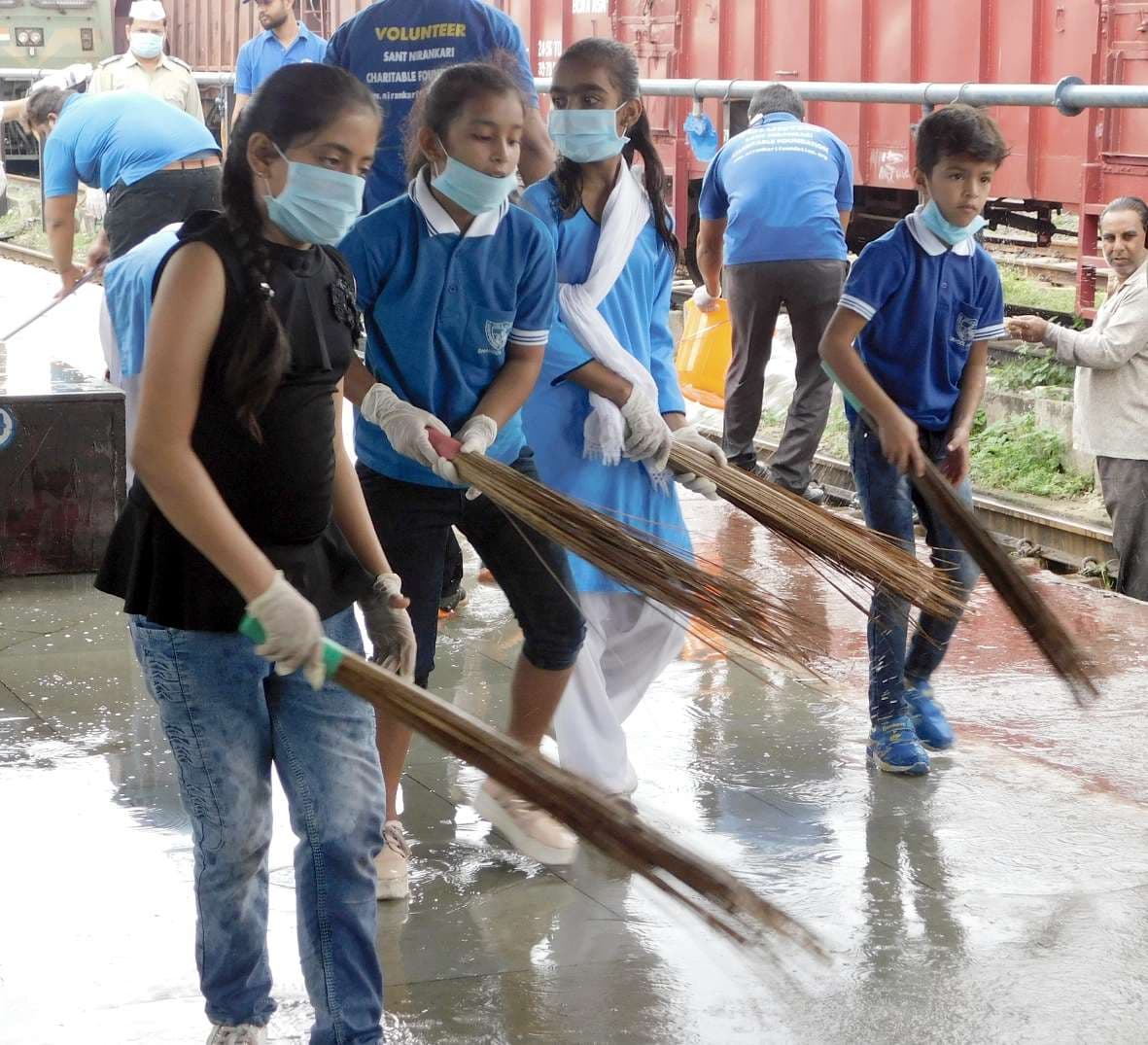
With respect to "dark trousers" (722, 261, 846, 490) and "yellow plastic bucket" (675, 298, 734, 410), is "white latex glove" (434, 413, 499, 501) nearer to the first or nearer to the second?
"dark trousers" (722, 261, 846, 490)

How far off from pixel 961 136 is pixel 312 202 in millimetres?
2087

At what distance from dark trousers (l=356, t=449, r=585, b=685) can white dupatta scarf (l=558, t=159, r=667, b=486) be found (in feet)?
1.02

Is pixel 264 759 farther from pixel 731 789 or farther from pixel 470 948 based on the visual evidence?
pixel 731 789

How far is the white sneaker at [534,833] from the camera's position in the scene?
363 cm

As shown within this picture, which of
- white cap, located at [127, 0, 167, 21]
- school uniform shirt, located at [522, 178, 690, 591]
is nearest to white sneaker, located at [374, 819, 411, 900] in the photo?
school uniform shirt, located at [522, 178, 690, 591]

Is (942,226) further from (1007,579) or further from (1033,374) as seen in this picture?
(1033,374)

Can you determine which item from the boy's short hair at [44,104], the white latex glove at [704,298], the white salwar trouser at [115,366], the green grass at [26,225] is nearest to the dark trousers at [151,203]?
the boy's short hair at [44,104]

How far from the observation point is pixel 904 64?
1054cm

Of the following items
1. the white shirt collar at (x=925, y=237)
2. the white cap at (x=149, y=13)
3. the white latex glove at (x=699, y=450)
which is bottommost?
the white latex glove at (x=699, y=450)

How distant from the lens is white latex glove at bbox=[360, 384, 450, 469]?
3254mm

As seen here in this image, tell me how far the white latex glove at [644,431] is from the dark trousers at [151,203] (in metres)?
3.78

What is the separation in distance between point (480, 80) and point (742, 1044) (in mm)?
1894

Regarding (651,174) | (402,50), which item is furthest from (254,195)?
(402,50)

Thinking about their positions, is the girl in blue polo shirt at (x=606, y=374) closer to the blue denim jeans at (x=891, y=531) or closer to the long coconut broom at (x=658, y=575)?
the long coconut broom at (x=658, y=575)
